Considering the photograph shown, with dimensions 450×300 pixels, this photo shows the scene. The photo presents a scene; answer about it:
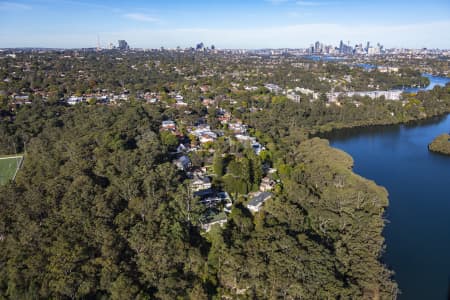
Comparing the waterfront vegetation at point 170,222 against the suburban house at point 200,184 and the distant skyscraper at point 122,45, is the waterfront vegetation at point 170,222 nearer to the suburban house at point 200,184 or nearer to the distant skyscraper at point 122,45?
the suburban house at point 200,184

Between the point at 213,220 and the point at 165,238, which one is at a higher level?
the point at 165,238

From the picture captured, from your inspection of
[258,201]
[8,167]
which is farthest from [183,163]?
[8,167]

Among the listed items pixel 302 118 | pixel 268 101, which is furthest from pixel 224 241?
pixel 268 101

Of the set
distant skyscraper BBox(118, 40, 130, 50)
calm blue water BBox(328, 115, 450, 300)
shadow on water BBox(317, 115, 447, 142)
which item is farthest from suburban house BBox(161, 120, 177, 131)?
distant skyscraper BBox(118, 40, 130, 50)

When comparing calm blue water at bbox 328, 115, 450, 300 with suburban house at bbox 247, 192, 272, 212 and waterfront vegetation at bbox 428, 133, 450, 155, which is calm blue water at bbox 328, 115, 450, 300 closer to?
waterfront vegetation at bbox 428, 133, 450, 155

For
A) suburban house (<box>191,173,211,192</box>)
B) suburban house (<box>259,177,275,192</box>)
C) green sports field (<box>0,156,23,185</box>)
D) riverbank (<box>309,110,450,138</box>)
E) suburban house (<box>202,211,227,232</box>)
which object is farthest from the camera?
riverbank (<box>309,110,450,138</box>)

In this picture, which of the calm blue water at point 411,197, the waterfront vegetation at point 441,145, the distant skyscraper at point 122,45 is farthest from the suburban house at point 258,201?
the distant skyscraper at point 122,45

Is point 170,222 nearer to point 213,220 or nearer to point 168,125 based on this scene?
point 213,220
